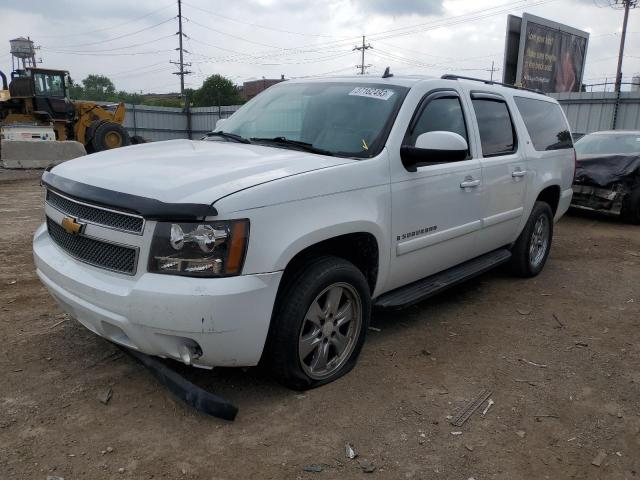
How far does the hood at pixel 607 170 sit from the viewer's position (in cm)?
873

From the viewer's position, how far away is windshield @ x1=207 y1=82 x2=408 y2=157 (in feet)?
11.3

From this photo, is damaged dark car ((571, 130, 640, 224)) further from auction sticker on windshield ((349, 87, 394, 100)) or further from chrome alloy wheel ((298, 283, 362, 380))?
chrome alloy wheel ((298, 283, 362, 380))

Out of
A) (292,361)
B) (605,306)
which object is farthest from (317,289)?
(605,306)

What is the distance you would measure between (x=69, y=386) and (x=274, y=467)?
1402 millimetres

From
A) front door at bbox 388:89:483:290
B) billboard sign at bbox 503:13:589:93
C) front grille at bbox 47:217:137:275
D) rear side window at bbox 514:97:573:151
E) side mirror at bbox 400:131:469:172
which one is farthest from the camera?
billboard sign at bbox 503:13:589:93

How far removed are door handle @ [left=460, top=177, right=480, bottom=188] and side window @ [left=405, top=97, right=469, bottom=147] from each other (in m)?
0.34

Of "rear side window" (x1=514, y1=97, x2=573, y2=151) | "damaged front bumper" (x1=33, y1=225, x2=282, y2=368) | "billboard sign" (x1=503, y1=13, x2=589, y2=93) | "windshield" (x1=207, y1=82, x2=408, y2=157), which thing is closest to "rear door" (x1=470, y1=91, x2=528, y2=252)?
"rear side window" (x1=514, y1=97, x2=573, y2=151)

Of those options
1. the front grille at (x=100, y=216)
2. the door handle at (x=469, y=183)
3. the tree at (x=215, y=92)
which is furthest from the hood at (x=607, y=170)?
the tree at (x=215, y=92)

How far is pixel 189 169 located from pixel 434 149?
151cm

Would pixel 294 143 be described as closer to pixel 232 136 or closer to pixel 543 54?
pixel 232 136

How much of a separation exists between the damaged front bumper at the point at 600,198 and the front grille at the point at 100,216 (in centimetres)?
843

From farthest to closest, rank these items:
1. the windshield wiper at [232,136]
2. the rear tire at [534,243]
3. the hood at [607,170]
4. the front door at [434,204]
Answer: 1. the hood at [607,170]
2. the rear tire at [534,243]
3. the windshield wiper at [232,136]
4. the front door at [434,204]

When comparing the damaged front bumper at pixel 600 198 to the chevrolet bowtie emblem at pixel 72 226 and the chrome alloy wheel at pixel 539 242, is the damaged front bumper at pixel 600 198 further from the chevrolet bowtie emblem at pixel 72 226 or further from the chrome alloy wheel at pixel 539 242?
the chevrolet bowtie emblem at pixel 72 226

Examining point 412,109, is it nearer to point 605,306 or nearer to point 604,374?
point 604,374
